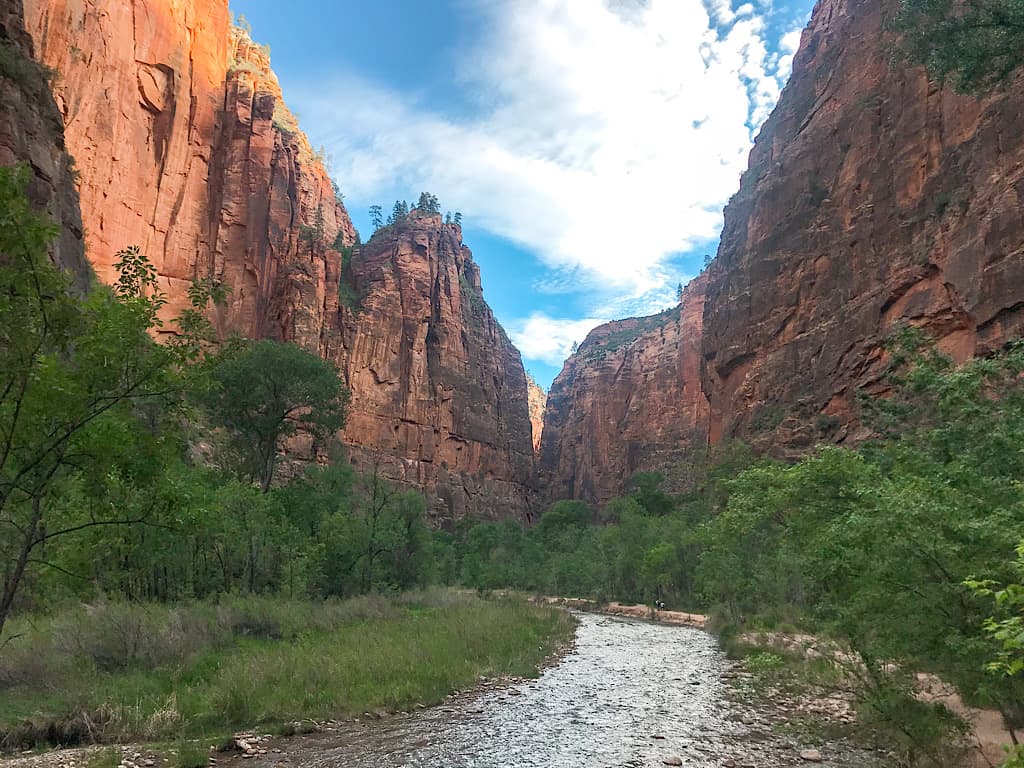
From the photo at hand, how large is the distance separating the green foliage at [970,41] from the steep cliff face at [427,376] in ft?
211

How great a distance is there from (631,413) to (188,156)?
74.3 metres

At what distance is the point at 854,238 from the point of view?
4091 centimetres

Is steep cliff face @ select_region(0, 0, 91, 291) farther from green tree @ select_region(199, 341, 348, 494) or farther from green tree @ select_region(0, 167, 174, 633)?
green tree @ select_region(0, 167, 174, 633)

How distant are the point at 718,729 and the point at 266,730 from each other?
26.4 ft

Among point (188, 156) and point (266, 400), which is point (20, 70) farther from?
point (188, 156)

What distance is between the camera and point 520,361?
4599 inches

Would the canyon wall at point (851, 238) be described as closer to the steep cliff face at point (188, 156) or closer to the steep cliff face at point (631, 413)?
the steep cliff face at point (631, 413)

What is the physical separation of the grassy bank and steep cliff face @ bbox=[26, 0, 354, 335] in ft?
137

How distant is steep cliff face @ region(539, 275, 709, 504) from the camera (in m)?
94.8

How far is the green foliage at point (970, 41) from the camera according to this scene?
11.9 m

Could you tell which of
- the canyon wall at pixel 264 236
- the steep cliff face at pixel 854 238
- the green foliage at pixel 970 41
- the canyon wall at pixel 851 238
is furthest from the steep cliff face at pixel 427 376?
the green foliage at pixel 970 41

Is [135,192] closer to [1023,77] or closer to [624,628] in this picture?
[624,628]

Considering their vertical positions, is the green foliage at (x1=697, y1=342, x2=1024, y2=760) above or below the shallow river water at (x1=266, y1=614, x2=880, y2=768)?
above

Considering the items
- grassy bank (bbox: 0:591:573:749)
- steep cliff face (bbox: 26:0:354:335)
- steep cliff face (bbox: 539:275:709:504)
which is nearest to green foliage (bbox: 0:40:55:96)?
grassy bank (bbox: 0:591:573:749)
